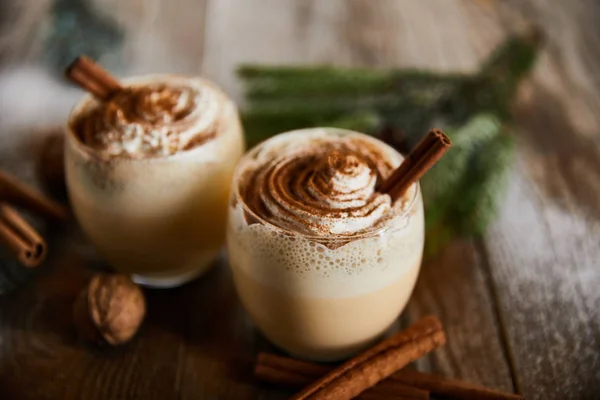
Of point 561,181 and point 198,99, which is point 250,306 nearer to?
point 198,99

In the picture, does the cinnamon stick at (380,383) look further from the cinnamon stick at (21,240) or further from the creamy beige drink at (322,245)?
the cinnamon stick at (21,240)

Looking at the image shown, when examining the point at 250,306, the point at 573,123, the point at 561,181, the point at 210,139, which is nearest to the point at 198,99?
the point at 210,139

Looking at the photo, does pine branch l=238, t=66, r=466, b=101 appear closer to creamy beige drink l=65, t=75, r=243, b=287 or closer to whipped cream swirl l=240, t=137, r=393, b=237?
creamy beige drink l=65, t=75, r=243, b=287

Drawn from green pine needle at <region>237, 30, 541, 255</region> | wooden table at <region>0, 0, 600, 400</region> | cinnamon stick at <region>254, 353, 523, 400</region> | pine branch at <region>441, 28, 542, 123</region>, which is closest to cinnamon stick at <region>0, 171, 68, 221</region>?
wooden table at <region>0, 0, 600, 400</region>

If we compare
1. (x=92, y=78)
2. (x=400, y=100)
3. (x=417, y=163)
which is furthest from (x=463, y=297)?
(x=92, y=78)

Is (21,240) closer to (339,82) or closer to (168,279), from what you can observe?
(168,279)

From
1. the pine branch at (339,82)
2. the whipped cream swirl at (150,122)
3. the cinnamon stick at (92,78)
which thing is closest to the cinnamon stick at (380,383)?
the whipped cream swirl at (150,122)
